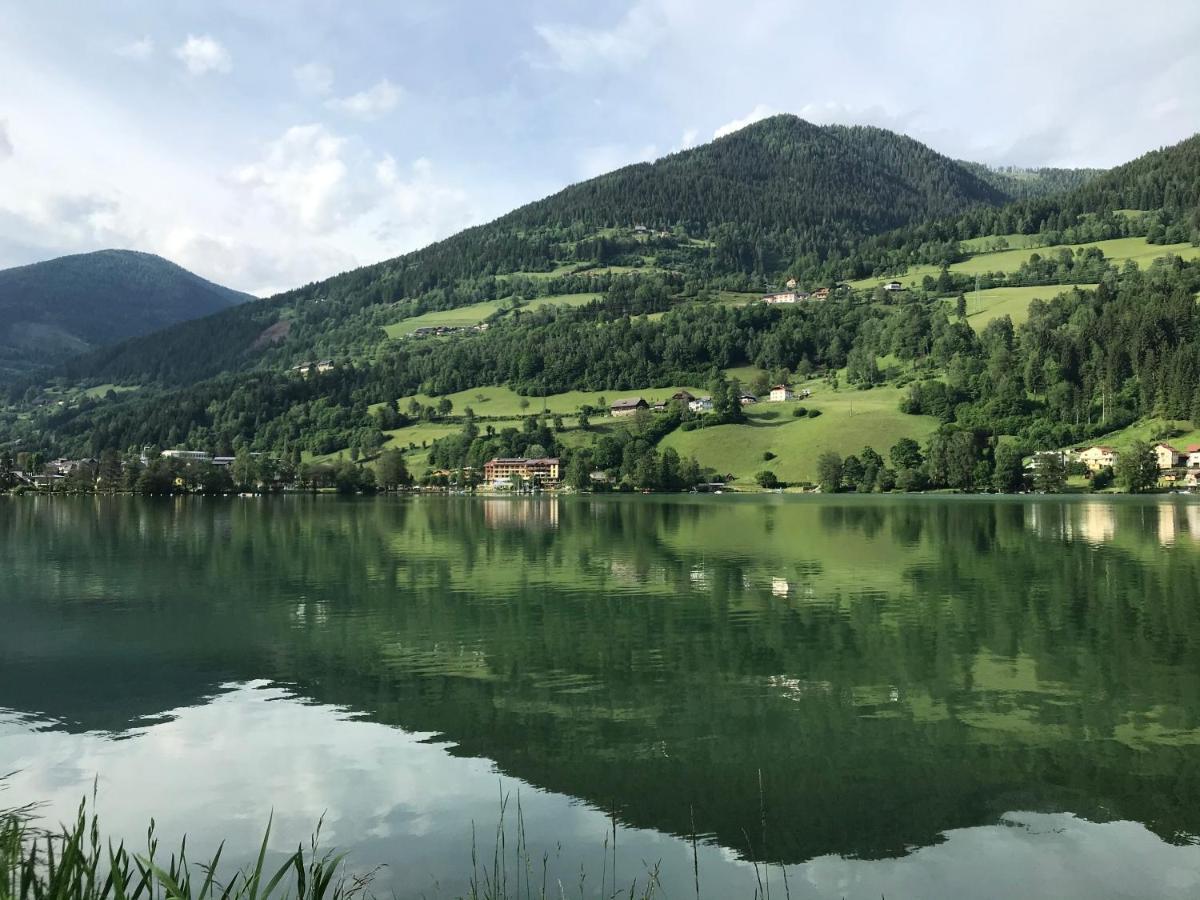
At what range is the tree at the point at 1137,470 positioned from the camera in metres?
139

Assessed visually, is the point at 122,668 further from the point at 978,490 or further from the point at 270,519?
the point at 978,490

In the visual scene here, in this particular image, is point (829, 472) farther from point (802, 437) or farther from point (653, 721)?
point (653, 721)

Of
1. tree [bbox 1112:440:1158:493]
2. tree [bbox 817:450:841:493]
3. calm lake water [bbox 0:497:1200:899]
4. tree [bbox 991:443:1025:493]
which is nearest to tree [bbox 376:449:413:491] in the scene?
tree [bbox 817:450:841:493]

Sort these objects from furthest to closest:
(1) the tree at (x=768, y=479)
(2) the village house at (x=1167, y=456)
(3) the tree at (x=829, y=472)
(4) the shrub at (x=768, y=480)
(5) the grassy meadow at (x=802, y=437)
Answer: (5) the grassy meadow at (x=802, y=437), (4) the shrub at (x=768, y=480), (1) the tree at (x=768, y=479), (3) the tree at (x=829, y=472), (2) the village house at (x=1167, y=456)

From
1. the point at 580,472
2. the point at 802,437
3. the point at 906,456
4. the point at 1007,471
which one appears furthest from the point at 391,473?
the point at 1007,471

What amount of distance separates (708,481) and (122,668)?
15804 cm

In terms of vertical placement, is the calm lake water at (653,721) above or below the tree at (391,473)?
below

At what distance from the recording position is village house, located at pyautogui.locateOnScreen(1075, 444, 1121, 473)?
149m

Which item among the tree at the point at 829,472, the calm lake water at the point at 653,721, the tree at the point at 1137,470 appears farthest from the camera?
the tree at the point at 829,472

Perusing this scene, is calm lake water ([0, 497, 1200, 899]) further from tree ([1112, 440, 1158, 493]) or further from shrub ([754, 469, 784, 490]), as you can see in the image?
shrub ([754, 469, 784, 490])

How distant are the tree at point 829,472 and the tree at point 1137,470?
43.9 m

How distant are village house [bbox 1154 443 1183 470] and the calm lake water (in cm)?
12263

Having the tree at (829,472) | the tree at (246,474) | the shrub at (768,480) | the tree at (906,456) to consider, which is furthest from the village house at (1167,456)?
the tree at (246,474)

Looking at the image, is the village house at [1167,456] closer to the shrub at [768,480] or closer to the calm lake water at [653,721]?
the shrub at [768,480]
